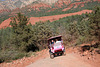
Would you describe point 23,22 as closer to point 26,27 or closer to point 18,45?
point 26,27

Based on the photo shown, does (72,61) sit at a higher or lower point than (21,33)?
higher

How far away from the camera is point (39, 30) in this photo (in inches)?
1001

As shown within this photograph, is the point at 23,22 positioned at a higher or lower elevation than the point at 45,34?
higher

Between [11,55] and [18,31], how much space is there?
7060mm

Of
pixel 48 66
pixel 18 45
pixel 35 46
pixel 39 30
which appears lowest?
pixel 35 46

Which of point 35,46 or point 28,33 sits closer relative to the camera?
point 28,33

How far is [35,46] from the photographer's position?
2673 cm

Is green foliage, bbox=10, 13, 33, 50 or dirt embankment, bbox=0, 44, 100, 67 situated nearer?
dirt embankment, bbox=0, 44, 100, 67

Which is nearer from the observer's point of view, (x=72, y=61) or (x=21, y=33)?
(x=72, y=61)

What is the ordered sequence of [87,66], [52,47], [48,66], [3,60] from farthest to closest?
1. [3,60]
2. [52,47]
3. [48,66]
4. [87,66]

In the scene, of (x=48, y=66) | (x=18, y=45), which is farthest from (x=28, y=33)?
(x=48, y=66)

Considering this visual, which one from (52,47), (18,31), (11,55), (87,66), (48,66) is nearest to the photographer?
(87,66)

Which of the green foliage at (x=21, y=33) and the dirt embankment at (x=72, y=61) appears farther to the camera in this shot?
the green foliage at (x=21, y=33)

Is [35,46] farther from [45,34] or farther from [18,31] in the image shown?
[18,31]
